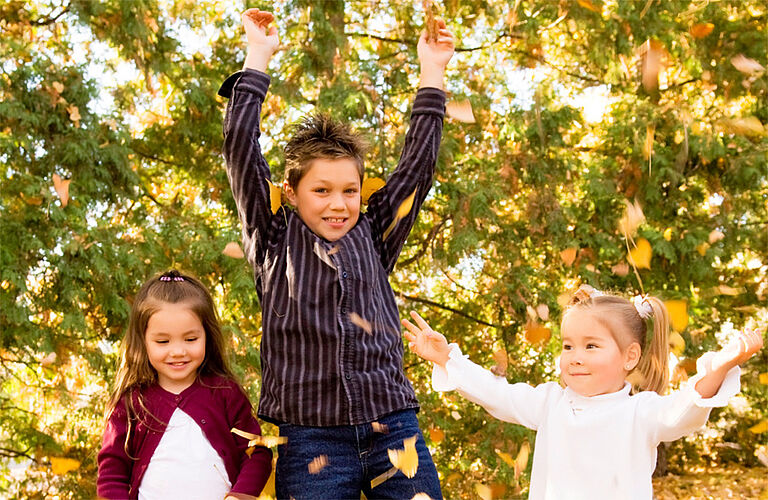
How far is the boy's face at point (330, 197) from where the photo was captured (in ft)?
8.77

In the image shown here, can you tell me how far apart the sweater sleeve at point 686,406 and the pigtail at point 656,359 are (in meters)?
0.16

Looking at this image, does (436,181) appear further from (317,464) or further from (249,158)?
(317,464)

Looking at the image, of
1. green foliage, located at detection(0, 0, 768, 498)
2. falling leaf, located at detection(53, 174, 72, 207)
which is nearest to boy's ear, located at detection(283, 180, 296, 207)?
green foliage, located at detection(0, 0, 768, 498)

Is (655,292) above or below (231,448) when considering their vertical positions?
above

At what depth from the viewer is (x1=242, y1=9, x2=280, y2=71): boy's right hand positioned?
2.75 meters

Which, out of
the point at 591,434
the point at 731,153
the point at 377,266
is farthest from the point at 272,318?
the point at 731,153

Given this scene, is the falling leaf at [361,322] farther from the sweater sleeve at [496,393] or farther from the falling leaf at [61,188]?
the falling leaf at [61,188]

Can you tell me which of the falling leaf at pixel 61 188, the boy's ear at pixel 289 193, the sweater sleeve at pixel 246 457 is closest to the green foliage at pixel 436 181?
the falling leaf at pixel 61 188

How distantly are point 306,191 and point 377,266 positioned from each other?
0.98ft

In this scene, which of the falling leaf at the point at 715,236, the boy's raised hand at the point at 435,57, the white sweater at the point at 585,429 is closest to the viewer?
the white sweater at the point at 585,429

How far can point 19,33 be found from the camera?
568cm

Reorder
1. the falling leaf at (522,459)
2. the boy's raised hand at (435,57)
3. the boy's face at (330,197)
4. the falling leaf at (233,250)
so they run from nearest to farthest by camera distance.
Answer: the boy's face at (330,197), the boy's raised hand at (435,57), the falling leaf at (233,250), the falling leaf at (522,459)

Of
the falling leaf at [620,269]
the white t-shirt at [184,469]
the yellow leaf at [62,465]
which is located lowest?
the white t-shirt at [184,469]

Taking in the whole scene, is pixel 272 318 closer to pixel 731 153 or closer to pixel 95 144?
pixel 95 144
